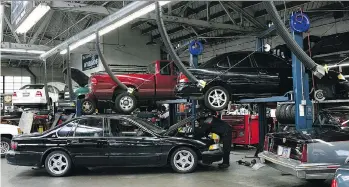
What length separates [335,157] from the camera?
5.09 metres

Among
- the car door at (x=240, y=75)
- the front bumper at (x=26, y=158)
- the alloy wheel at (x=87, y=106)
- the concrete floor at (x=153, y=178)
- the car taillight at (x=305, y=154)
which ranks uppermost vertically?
the car door at (x=240, y=75)

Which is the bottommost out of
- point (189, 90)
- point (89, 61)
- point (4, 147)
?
point (4, 147)

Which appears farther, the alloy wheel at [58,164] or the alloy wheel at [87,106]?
the alloy wheel at [87,106]

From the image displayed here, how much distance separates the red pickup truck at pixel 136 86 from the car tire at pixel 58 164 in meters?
2.72

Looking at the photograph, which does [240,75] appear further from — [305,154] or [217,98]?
[305,154]

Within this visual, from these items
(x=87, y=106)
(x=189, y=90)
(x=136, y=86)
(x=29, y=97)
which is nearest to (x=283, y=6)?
(x=136, y=86)

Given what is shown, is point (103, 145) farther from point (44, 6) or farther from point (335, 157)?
point (335, 157)

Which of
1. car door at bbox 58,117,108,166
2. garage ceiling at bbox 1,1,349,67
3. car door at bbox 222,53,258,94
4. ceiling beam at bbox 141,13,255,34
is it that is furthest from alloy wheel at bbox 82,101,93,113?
ceiling beam at bbox 141,13,255,34

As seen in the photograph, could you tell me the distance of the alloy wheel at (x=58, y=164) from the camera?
752cm

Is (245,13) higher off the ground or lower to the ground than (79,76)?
higher

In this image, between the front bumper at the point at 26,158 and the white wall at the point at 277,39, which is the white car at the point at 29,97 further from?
the front bumper at the point at 26,158

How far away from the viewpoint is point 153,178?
7.21 metres

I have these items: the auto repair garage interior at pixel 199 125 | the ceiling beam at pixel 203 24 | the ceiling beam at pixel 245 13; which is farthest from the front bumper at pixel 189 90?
the ceiling beam at pixel 245 13

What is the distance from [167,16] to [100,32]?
14.9 feet
